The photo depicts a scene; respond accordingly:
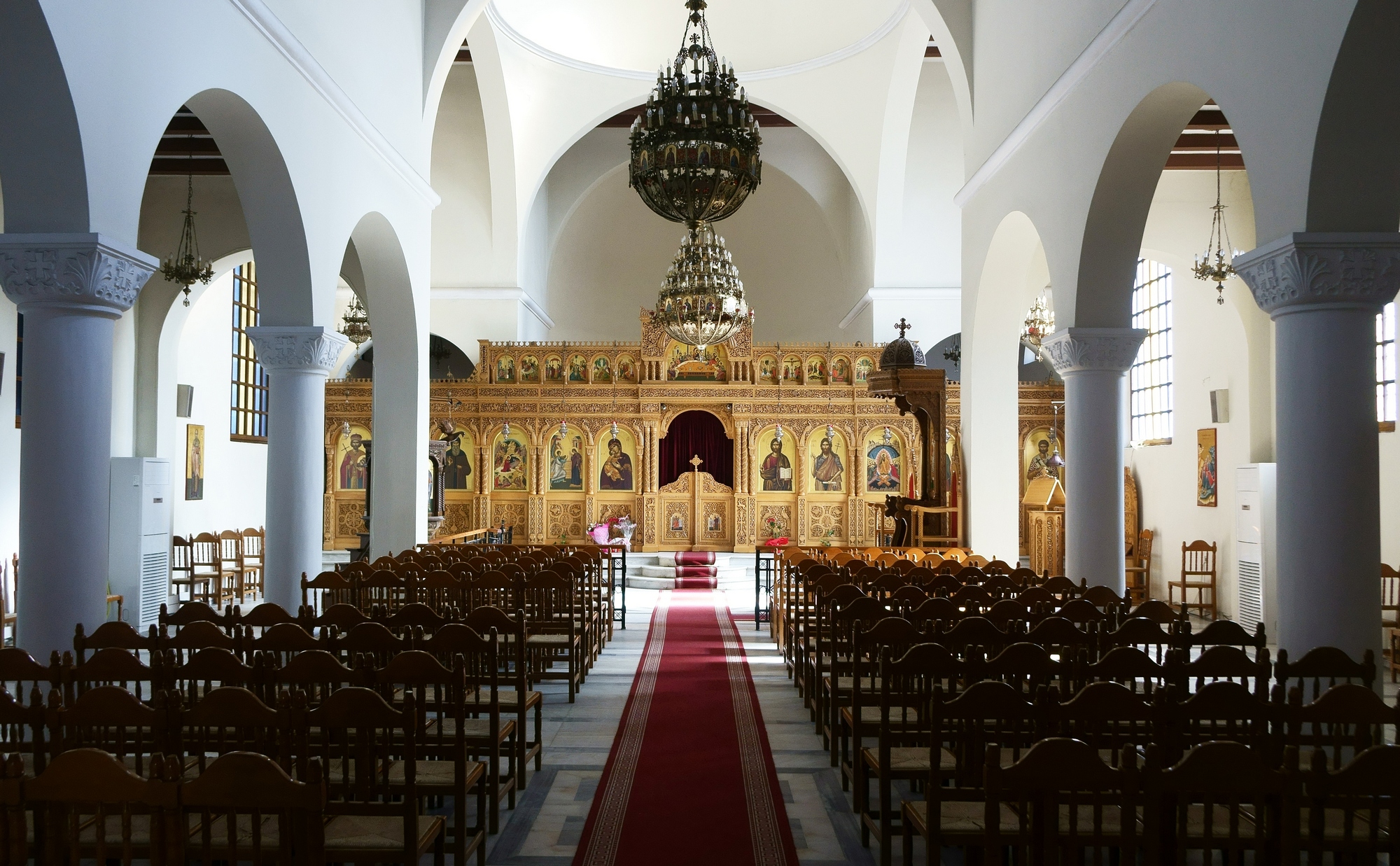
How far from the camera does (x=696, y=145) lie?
8719 mm

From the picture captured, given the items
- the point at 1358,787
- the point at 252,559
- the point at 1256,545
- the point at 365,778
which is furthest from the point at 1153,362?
the point at 365,778

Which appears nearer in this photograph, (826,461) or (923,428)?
(923,428)

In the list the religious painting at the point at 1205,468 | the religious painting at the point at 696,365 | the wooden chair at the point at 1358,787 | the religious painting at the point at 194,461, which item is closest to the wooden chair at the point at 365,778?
the wooden chair at the point at 1358,787

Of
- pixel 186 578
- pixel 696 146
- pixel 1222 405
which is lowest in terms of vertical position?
pixel 186 578

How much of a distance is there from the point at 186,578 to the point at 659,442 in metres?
8.91

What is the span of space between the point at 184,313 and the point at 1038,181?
470 inches

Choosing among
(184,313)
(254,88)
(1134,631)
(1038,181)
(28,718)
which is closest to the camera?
(28,718)

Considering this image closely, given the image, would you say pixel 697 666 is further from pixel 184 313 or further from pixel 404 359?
pixel 184 313

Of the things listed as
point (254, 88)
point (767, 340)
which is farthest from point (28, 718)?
point (767, 340)

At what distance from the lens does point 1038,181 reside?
32.7ft

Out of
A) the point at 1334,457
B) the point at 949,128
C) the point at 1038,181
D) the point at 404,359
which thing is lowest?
the point at 1334,457

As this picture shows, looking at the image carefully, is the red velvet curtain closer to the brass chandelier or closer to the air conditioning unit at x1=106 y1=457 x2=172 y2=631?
the air conditioning unit at x1=106 y1=457 x2=172 y2=631

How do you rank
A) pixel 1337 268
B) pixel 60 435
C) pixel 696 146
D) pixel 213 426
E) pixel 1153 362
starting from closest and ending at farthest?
pixel 1337 268, pixel 60 435, pixel 696 146, pixel 1153 362, pixel 213 426

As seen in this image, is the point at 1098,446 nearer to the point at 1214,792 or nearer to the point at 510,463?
the point at 1214,792
